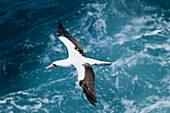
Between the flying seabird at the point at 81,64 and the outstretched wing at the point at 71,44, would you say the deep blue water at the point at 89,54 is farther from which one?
the flying seabird at the point at 81,64

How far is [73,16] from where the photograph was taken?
1544 cm

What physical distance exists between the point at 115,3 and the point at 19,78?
8.06 meters

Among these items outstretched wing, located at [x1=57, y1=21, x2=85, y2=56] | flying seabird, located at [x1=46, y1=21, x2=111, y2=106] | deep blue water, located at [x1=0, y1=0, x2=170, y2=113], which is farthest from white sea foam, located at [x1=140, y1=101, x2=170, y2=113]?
outstretched wing, located at [x1=57, y1=21, x2=85, y2=56]

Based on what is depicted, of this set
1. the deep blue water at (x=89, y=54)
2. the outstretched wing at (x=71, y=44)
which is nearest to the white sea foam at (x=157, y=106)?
the deep blue water at (x=89, y=54)

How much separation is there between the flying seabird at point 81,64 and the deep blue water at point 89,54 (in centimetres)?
327

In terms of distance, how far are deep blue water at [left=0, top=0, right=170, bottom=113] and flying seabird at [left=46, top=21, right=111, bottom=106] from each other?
3.27m

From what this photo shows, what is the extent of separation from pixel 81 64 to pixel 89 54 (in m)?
4.45

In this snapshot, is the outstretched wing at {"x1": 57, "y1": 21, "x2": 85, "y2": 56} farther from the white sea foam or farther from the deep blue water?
the white sea foam

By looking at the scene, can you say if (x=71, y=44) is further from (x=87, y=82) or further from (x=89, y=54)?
(x=89, y=54)

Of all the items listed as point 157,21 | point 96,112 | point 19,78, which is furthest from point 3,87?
point 157,21

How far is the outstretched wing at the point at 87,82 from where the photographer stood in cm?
811

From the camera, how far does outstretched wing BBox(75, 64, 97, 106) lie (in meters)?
8.11

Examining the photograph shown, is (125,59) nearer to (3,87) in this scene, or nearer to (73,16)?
(73,16)

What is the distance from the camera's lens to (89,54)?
539 inches
